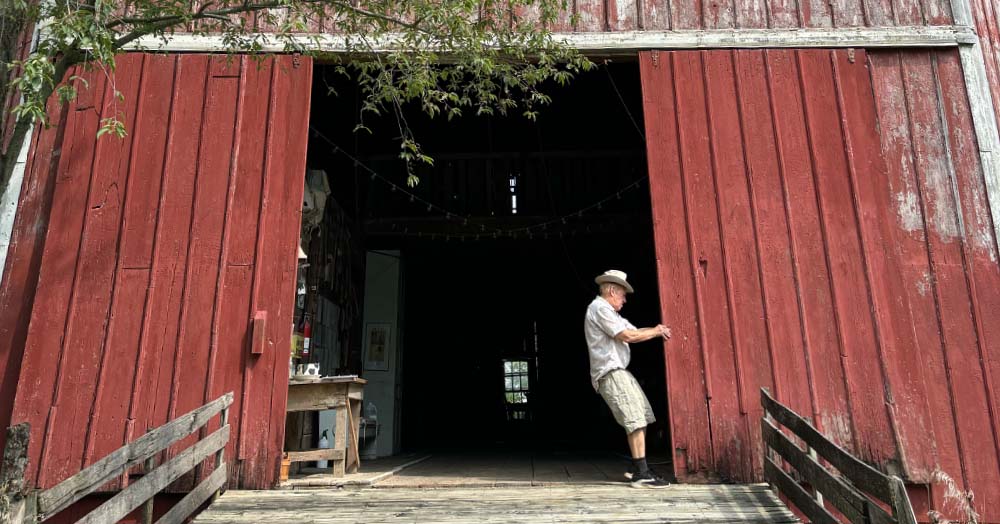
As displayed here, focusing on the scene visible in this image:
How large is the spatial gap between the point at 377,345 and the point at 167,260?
17.6ft

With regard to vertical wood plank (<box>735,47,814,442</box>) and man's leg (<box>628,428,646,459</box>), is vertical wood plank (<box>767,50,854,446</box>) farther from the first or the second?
man's leg (<box>628,428,646,459</box>)

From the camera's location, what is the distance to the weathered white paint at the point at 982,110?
629 centimetres

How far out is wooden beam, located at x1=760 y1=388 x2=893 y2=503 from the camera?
3592mm

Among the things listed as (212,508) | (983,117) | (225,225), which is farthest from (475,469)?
(983,117)

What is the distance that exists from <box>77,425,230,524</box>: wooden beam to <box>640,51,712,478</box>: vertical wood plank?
11.9 feet

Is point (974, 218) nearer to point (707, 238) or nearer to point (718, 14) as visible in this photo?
point (707, 238)

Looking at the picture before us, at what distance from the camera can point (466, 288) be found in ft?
55.3

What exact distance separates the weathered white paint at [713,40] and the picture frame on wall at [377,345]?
5.50m

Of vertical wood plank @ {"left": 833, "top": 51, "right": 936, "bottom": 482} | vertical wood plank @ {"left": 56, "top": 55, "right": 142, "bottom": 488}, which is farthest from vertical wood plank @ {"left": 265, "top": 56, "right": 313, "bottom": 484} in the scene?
vertical wood plank @ {"left": 833, "top": 51, "right": 936, "bottom": 482}

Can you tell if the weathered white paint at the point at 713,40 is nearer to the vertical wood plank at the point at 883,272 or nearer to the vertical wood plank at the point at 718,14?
the vertical wood plank at the point at 718,14

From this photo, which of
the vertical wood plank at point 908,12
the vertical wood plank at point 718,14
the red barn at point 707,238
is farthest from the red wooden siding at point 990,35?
the vertical wood plank at point 718,14

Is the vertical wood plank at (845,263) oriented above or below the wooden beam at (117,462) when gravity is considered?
above

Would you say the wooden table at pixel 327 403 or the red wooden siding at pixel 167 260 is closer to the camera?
the red wooden siding at pixel 167 260

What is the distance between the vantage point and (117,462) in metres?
4.15
